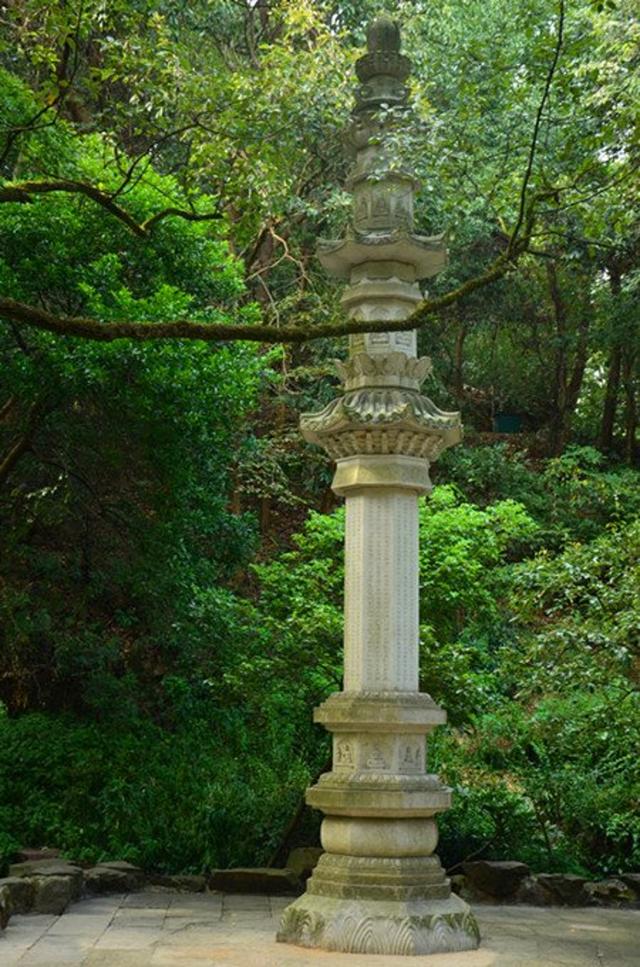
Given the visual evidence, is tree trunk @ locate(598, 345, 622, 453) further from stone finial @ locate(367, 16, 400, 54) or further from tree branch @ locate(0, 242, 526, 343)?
tree branch @ locate(0, 242, 526, 343)

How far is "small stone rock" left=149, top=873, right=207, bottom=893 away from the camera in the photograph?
10625mm

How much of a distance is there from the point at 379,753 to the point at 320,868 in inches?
31.0

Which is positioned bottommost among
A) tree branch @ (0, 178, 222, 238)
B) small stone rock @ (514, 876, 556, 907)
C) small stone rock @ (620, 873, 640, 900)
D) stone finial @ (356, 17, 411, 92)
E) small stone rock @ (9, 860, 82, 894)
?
small stone rock @ (514, 876, 556, 907)

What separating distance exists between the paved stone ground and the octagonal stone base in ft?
0.35

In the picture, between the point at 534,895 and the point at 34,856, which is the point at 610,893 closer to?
the point at 534,895

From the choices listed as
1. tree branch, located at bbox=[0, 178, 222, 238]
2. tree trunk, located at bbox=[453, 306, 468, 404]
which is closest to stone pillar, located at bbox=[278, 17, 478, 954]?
tree branch, located at bbox=[0, 178, 222, 238]

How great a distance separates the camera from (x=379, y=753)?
25.5ft

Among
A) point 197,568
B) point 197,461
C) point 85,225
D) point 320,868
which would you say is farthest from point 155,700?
point 320,868

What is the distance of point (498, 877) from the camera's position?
1047 centimetres

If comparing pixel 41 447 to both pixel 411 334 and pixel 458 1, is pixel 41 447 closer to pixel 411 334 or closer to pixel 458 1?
pixel 411 334

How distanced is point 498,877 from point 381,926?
138 inches

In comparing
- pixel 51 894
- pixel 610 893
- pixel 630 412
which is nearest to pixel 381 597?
pixel 51 894

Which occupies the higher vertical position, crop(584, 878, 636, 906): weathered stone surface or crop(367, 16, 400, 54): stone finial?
crop(367, 16, 400, 54): stone finial

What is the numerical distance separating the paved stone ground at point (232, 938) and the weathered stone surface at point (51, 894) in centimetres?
13
